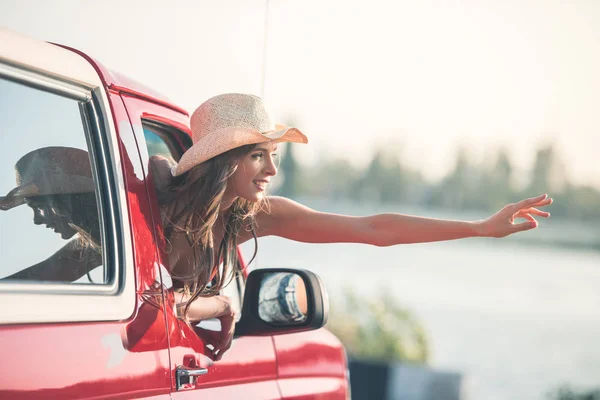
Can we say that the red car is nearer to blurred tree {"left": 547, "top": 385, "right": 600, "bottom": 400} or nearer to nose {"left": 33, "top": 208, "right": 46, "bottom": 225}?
nose {"left": 33, "top": 208, "right": 46, "bottom": 225}

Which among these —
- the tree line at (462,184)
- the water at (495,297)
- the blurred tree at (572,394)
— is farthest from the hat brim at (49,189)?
the tree line at (462,184)

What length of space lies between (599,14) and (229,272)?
49.3 meters

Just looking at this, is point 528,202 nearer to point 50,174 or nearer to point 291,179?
point 50,174

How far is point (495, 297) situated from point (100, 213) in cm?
4435

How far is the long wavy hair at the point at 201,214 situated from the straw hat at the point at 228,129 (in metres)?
0.05

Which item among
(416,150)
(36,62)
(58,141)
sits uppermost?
(416,150)

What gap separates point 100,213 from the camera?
2.60 m

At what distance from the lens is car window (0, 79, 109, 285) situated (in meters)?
2.28

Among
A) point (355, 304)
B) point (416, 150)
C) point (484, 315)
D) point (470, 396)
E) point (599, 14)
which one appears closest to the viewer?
point (470, 396)

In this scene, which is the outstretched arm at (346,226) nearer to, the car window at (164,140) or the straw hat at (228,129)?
the straw hat at (228,129)

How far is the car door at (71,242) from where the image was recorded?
219 centimetres

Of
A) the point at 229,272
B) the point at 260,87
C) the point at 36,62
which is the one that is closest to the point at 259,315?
the point at 229,272

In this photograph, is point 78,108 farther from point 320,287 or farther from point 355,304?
point 355,304

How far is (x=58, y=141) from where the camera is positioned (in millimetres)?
2510
